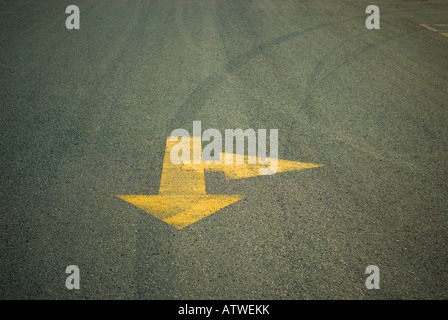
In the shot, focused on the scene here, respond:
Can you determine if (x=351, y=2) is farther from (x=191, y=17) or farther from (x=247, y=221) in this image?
(x=247, y=221)

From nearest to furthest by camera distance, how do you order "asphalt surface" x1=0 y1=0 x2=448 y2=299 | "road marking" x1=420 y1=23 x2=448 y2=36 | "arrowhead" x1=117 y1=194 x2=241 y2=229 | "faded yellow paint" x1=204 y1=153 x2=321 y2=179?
"asphalt surface" x1=0 y1=0 x2=448 y2=299 → "arrowhead" x1=117 y1=194 x2=241 y2=229 → "faded yellow paint" x1=204 y1=153 x2=321 y2=179 → "road marking" x1=420 y1=23 x2=448 y2=36

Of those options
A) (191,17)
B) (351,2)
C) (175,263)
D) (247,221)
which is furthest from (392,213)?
(351,2)

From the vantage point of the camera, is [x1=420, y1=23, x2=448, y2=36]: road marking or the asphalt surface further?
[x1=420, y1=23, x2=448, y2=36]: road marking

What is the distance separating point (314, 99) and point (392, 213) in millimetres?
2571

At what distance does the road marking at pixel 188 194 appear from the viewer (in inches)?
136

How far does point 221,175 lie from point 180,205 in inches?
25.4

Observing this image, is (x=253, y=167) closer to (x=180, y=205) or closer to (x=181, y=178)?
(x=181, y=178)

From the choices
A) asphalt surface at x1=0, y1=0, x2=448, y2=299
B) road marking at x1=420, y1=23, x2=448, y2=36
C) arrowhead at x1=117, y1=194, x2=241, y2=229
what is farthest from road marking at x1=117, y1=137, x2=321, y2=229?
road marking at x1=420, y1=23, x2=448, y2=36

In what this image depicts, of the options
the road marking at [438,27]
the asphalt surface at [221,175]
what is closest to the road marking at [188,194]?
the asphalt surface at [221,175]

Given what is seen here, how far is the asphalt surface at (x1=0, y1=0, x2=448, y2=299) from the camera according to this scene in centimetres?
288

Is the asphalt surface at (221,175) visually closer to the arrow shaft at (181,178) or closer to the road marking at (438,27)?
the arrow shaft at (181,178)

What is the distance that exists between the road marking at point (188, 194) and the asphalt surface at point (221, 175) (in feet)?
0.35

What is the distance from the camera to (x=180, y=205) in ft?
11.7

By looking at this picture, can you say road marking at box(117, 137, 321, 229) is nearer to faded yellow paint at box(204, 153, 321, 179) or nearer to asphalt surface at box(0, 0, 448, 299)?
faded yellow paint at box(204, 153, 321, 179)
